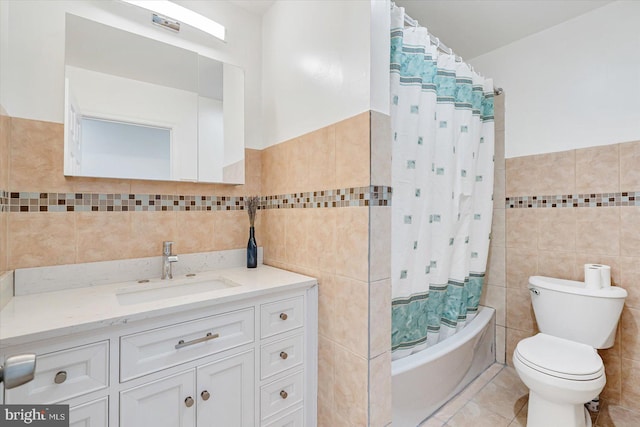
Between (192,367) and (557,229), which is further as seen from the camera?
(557,229)

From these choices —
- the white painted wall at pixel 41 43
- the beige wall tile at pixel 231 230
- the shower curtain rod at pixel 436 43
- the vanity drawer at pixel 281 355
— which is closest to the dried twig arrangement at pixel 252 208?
the beige wall tile at pixel 231 230

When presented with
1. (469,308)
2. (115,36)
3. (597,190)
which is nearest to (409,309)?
(469,308)

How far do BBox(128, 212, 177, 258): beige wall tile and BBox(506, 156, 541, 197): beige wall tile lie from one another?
2.30 metres

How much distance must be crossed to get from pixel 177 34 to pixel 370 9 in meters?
1.07

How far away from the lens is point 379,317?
126 cm

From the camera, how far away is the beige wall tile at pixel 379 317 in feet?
4.02

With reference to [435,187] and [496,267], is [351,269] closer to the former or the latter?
[435,187]

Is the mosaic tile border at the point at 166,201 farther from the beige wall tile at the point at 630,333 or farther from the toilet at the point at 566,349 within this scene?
Answer: the beige wall tile at the point at 630,333

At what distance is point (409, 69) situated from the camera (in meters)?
1.52

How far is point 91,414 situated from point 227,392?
44 cm

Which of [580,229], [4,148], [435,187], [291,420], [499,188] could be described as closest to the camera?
[4,148]

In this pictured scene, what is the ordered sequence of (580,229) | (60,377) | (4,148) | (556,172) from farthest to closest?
(556,172), (580,229), (4,148), (60,377)

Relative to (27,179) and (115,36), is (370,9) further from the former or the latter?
(27,179)

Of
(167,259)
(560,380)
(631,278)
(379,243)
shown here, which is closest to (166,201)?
(167,259)
